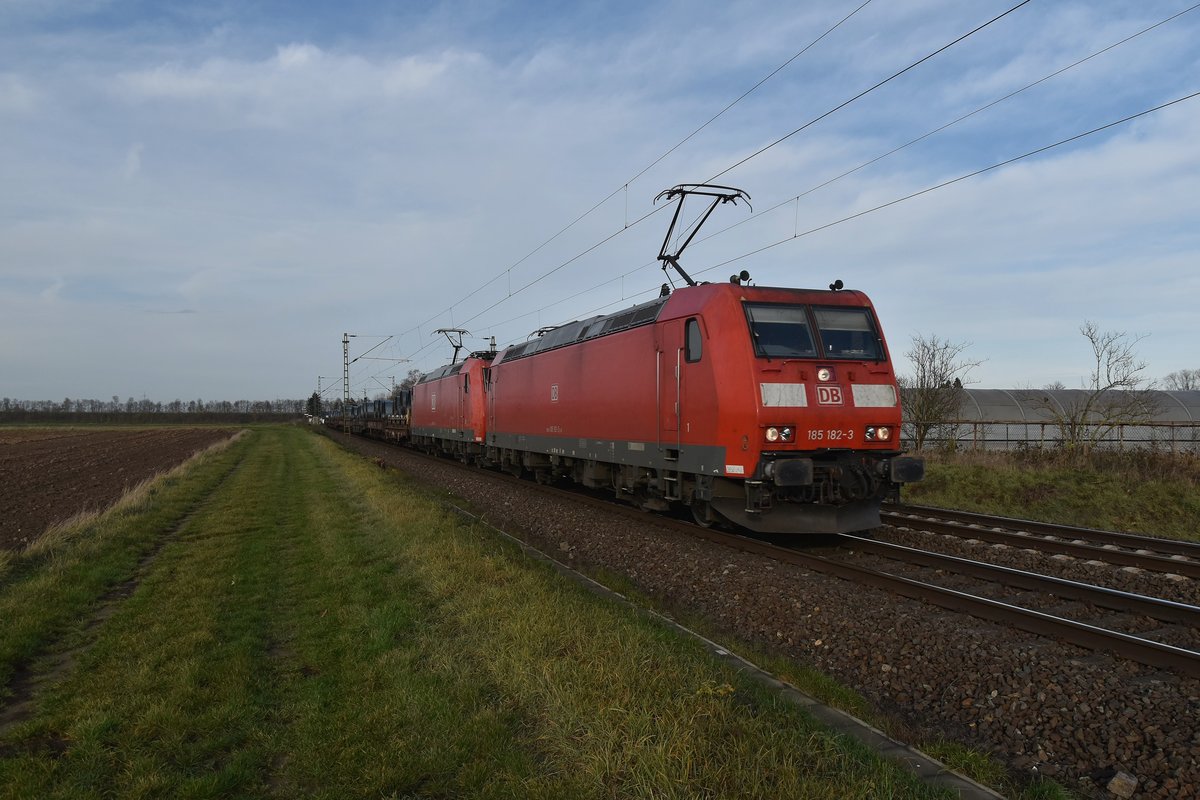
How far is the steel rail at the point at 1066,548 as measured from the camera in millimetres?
8211

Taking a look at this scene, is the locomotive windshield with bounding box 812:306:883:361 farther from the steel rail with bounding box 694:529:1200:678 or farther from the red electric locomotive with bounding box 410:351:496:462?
the red electric locomotive with bounding box 410:351:496:462

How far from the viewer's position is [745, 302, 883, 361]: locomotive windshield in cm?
980

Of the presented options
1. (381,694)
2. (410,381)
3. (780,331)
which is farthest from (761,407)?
(410,381)

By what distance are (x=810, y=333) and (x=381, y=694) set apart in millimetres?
7339

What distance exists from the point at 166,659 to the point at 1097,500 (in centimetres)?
1536

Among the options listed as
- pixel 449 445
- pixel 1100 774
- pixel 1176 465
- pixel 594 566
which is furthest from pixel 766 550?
pixel 449 445

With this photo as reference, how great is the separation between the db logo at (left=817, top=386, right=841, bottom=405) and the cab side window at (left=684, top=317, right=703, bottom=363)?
1.72 metres

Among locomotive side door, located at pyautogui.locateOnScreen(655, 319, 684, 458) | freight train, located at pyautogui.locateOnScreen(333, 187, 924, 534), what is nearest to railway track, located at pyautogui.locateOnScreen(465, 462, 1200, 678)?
freight train, located at pyautogui.locateOnScreen(333, 187, 924, 534)

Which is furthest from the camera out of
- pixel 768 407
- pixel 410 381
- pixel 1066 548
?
pixel 410 381

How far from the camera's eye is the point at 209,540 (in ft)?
37.2

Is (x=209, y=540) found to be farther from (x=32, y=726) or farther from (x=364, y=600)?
(x=32, y=726)

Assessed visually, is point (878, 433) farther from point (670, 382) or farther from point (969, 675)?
point (969, 675)

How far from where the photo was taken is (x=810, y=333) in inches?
398

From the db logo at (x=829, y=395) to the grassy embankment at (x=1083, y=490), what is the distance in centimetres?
660
